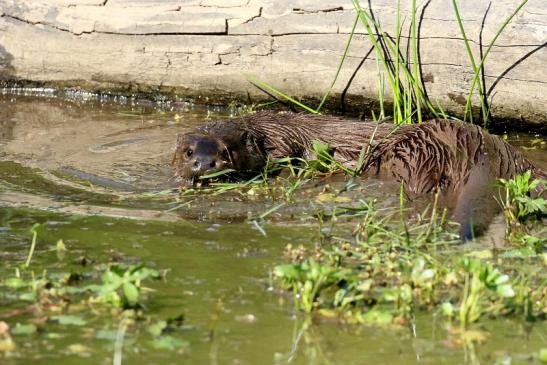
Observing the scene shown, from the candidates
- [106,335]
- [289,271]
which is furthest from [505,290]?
[106,335]

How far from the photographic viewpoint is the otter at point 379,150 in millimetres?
5184

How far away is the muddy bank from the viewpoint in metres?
5.95

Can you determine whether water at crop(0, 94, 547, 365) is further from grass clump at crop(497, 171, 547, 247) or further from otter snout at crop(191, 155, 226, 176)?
grass clump at crop(497, 171, 547, 247)

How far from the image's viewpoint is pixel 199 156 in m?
5.39

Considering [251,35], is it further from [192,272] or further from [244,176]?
[192,272]

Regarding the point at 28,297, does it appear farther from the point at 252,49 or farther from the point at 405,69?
the point at 252,49

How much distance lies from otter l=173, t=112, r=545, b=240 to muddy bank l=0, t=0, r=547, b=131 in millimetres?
444

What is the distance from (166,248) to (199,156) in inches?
53.3

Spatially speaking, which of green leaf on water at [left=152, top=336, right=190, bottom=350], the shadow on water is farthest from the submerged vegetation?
the shadow on water

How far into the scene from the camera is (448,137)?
5367 mm

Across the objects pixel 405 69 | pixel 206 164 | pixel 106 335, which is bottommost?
pixel 106 335

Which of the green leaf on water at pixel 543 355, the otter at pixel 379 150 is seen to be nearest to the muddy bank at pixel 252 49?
the otter at pixel 379 150

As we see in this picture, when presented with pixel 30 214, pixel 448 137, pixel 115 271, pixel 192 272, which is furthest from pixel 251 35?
pixel 115 271

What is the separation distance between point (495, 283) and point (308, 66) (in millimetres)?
3362
